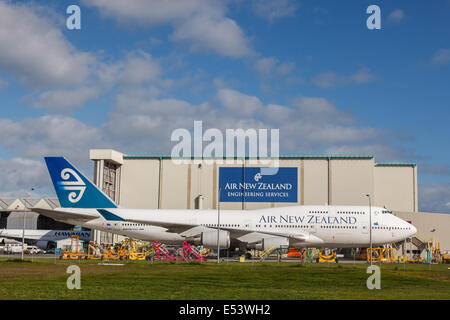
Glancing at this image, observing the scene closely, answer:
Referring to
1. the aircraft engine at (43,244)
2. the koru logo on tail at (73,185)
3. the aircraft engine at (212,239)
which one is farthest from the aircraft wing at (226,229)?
the aircraft engine at (43,244)

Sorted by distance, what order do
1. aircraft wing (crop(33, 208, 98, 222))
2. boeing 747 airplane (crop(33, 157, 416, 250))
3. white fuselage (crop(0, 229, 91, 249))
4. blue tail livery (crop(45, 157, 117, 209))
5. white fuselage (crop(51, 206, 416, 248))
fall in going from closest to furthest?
boeing 747 airplane (crop(33, 157, 416, 250)) < aircraft wing (crop(33, 208, 98, 222)) < white fuselage (crop(51, 206, 416, 248)) < blue tail livery (crop(45, 157, 117, 209)) < white fuselage (crop(0, 229, 91, 249))

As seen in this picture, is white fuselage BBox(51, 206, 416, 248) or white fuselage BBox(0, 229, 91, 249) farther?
white fuselage BBox(0, 229, 91, 249)

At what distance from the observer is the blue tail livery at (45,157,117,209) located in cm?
4969

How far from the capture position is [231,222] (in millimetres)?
48562

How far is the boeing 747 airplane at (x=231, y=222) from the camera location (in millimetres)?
46531

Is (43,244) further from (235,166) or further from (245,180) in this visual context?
(245,180)

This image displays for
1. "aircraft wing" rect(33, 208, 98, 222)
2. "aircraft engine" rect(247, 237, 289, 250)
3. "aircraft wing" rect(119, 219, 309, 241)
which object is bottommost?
"aircraft engine" rect(247, 237, 289, 250)

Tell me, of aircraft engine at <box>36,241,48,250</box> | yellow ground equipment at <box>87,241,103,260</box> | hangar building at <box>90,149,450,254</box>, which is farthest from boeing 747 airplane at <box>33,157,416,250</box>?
aircraft engine at <box>36,241,48,250</box>

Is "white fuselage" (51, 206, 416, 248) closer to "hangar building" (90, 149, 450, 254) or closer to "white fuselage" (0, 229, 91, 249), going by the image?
"hangar building" (90, 149, 450, 254)

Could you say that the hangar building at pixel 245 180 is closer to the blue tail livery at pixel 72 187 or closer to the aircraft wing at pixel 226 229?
the blue tail livery at pixel 72 187
